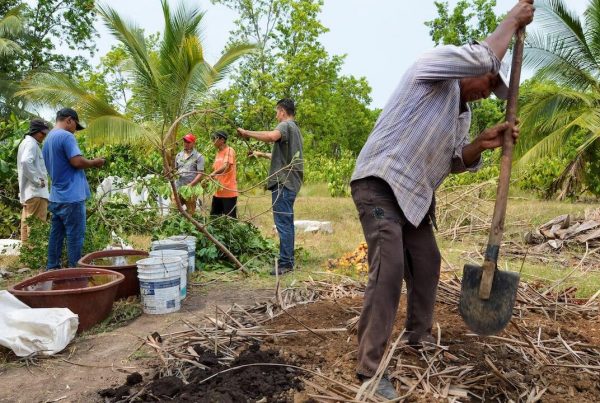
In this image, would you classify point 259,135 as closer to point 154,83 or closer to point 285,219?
point 285,219

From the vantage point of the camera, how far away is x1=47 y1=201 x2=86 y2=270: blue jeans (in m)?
Result: 5.17

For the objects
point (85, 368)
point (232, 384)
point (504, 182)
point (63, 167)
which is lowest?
point (85, 368)

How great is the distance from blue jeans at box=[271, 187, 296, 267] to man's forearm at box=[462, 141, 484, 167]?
312 centimetres

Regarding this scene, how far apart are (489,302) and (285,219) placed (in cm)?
340

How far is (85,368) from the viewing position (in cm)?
335

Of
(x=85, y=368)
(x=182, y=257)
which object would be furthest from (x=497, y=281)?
(x=182, y=257)

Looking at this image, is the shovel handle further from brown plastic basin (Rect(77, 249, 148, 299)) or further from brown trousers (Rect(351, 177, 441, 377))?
brown plastic basin (Rect(77, 249, 148, 299))

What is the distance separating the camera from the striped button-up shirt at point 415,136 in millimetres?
2488

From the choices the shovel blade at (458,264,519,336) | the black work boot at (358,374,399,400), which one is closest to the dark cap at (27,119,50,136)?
the black work boot at (358,374,399,400)

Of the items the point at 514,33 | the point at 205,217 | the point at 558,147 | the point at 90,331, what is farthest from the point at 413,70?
the point at 558,147

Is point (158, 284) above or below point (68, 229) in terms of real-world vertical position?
below

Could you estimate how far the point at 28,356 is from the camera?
3.46m

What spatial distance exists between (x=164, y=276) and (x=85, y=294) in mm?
706

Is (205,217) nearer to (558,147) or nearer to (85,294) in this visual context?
(85,294)
